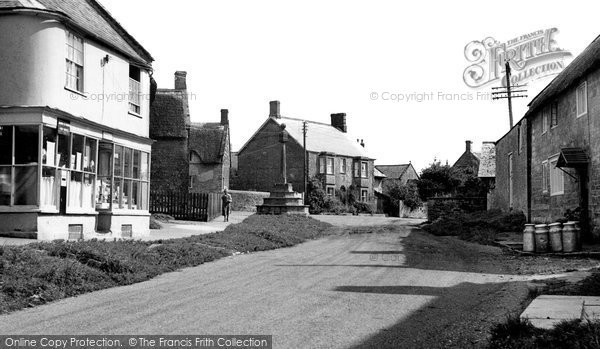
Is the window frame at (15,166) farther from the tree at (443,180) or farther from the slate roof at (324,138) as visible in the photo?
the tree at (443,180)

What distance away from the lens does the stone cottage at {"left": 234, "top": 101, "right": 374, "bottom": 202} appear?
6644cm

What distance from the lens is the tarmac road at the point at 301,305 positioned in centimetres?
715

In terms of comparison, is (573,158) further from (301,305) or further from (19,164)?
(19,164)

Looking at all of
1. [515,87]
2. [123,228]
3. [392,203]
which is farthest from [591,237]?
[392,203]

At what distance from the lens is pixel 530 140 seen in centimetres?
2722

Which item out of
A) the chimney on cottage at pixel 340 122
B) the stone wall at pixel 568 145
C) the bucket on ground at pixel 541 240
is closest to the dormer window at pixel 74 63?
the bucket on ground at pixel 541 240

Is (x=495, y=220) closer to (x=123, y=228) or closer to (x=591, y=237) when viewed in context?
(x=591, y=237)

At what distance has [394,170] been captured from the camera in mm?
87750

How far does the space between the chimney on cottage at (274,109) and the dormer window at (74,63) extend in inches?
2016

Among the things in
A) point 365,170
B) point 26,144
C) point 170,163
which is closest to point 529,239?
point 26,144

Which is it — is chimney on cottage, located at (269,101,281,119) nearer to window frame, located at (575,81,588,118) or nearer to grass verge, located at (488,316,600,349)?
window frame, located at (575,81,588,118)

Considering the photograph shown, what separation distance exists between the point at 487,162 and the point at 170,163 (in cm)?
2285

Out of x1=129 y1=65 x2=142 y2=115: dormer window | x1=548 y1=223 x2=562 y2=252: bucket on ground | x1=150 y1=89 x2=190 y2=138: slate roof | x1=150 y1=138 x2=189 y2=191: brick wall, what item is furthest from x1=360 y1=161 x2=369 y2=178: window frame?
x1=548 y1=223 x2=562 y2=252: bucket on ground

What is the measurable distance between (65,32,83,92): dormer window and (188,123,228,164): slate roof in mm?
41050
